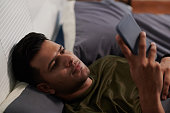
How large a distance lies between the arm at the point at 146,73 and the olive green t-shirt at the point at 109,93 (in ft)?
0.71

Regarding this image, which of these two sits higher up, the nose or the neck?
the nose

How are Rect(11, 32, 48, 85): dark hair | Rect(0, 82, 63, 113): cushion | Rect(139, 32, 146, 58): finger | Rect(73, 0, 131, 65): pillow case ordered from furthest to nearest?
Rect(73, 0, 131, 65): pillow case, Rect(11, 32, 48, 85): dark hair, Rect(0, 82, 63, 113): cushion, Rect(139, 32, 146, 58): finger

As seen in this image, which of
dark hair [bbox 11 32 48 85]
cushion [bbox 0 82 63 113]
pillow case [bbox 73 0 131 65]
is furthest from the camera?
pillow case [bbox 73 0 131 65]

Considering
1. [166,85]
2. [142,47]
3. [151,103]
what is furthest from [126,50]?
[166,85]

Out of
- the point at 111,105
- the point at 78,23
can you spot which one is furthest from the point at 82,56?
the point at 111,105

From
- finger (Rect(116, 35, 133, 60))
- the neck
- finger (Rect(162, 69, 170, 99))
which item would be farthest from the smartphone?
the neck

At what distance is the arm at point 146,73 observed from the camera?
2.40 ft

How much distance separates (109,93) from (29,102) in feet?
1.29

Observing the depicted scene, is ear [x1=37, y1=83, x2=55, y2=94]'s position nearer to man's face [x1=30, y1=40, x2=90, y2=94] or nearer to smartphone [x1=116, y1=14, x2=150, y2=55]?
man's face [x1=30, y1=40, x2=90, y2=94]

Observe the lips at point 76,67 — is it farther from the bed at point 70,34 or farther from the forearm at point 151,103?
the forearm at point 151,103

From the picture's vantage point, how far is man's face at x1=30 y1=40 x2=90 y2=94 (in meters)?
1.04

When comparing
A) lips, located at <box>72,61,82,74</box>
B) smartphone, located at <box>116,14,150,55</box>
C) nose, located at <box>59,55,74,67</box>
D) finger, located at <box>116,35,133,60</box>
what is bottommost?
lips, located at <box>72,61,82,74</box>

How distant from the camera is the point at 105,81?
1188 millimetres

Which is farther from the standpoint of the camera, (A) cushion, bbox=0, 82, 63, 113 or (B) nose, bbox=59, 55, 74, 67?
(B) nose, bbox=59, 55, 74, 67
